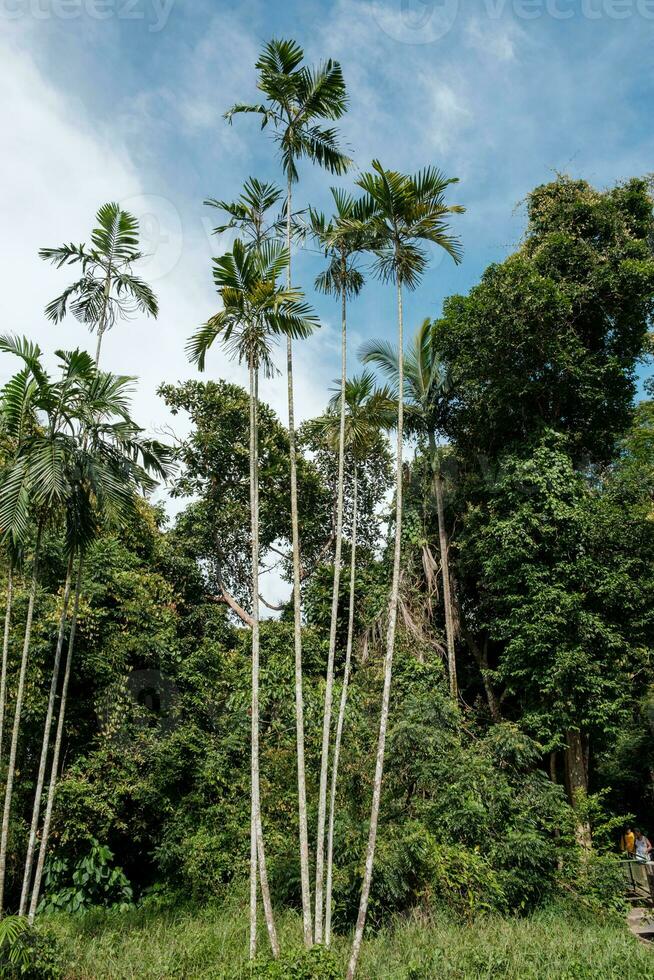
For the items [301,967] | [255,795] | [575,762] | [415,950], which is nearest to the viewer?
[301,967]

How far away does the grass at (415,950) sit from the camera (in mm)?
6605

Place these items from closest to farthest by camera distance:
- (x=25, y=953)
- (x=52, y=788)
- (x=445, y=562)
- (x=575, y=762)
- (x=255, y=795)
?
(x=25, y=953) < (x=255, y=795) < (x=52, y=788) < (x=575, y=762) < (x=445, y=562)

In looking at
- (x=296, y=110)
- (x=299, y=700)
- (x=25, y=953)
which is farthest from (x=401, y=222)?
(x=25, y=953)

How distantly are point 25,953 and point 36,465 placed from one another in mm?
4926

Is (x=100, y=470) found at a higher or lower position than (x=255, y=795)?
higher

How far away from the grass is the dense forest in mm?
482

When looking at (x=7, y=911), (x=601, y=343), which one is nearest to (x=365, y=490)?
(x=601, y=343)

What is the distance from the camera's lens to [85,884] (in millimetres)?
11102

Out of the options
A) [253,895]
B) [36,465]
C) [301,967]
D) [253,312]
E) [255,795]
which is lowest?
[301,967]

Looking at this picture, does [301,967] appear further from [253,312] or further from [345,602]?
[345,602]

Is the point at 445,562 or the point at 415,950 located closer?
the point at 415,950

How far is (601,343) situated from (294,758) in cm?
1083

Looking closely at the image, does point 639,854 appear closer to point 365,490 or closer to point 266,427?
point 365,490

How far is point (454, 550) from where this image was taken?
53.2 ft
